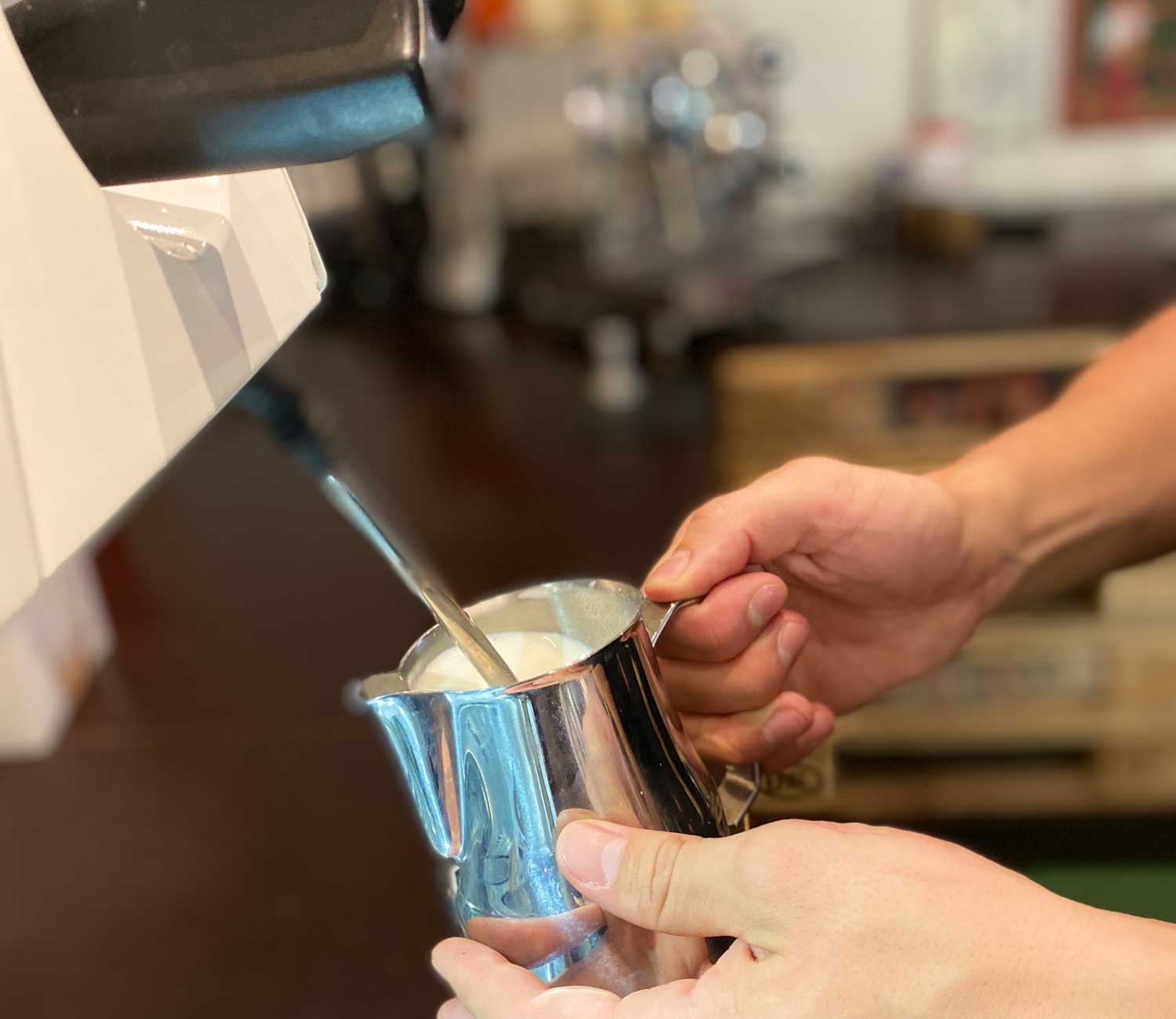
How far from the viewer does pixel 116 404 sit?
0.28m

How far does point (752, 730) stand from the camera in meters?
0.52

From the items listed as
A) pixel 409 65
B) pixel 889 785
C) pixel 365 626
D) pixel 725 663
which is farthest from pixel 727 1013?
pixel 365 626

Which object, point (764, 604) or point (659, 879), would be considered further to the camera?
point (764, 604)

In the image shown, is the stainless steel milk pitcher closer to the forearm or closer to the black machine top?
the black machine top

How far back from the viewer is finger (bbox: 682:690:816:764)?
0.49 m

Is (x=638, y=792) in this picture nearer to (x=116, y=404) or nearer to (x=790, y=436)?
(x=116, y=404)

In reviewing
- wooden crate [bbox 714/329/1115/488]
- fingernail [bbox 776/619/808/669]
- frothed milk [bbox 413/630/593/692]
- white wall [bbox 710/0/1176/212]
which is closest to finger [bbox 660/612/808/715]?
fingernail [bbox 776/619/808/669]

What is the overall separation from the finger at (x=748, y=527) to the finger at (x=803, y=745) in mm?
85

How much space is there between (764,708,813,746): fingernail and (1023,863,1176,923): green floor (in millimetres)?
205

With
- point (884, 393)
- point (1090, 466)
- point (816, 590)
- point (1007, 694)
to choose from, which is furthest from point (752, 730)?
point (884, 393)

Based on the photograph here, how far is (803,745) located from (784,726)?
0.07ft

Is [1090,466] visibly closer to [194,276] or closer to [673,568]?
[673,568]

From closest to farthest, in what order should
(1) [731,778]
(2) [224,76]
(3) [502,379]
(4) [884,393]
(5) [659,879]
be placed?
(2) [224,76]
(5) [659,879]
(1) [731,778]
(4) [884,393]
(3) [502,379]

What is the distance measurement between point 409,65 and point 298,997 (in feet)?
1.85
